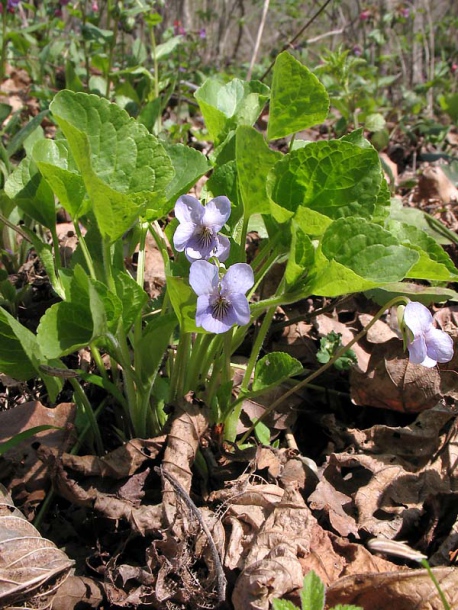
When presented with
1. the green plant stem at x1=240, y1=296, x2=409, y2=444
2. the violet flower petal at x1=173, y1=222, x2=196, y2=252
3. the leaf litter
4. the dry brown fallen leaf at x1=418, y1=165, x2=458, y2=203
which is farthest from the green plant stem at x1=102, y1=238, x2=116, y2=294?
the dry brown fallen leaf at x1=418, y1=165, x2=458, y2=203

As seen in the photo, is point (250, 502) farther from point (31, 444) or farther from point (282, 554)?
point (31, 444)

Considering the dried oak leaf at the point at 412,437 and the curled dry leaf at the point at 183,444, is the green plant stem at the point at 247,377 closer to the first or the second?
the curled dry leaf at the point at 183,444

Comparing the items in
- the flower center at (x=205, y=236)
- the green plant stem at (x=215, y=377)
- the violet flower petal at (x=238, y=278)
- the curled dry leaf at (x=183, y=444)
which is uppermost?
the flower center at (x=205, y=236)

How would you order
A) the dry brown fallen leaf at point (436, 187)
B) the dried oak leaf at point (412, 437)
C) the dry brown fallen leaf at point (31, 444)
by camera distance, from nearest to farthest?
the dry brown fallen leaf at point (31, 444) < the dried oak leaf at point (412, 437) < the dry brown fallen leaf at point (436, 187)

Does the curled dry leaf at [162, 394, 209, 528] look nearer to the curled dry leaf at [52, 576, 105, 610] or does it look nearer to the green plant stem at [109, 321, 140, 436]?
the green plant stem at [109, 321, 140, 436]

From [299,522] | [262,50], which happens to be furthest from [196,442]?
Answer: [262,50]

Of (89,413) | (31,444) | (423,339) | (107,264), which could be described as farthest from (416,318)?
(31,444)

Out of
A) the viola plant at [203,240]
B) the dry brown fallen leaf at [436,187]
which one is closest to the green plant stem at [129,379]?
the viola plant at [203,240]
